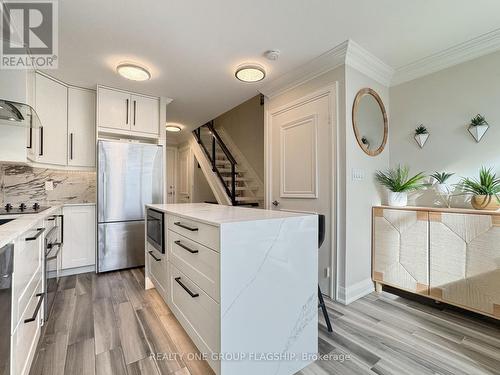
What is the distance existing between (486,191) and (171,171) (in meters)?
6.38

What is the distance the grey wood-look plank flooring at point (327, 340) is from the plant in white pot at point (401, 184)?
1.04m

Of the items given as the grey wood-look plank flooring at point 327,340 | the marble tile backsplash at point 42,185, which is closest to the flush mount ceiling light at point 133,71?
the marble tile backsplash at point 42,185

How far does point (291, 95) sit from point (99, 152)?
8.47 feet

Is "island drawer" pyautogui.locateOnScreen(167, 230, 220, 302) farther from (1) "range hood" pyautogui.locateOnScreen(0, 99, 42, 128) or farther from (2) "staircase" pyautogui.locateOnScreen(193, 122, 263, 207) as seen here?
(2) "staircase" pyautogui.locateOnScreen(193, 122, 263, 207)

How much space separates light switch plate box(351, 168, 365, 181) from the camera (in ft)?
7.86

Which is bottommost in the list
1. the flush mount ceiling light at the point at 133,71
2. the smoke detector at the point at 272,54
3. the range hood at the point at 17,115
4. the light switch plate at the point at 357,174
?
the light switch plate at the point at 357,174

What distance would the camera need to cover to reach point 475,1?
1.75 metres

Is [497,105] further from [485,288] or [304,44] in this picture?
[304,44]

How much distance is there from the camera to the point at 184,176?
21.0 feet

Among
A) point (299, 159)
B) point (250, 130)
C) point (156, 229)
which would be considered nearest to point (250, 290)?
point (156, 229)

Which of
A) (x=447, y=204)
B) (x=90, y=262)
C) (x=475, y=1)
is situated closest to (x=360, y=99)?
(x=475, y=1)

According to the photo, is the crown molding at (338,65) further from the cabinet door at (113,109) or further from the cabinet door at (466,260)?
the cabinet door at (113,109)

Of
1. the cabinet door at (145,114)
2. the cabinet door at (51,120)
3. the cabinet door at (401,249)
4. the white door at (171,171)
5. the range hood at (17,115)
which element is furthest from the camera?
the white door at (171,171)

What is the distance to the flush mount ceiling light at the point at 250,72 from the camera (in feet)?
8.47
